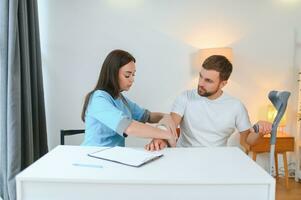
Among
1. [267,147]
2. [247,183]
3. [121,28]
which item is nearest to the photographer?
[247,183]

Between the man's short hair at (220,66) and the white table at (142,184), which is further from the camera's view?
the man's short hair at (220,66)

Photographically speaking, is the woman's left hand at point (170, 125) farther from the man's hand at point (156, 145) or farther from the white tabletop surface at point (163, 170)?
the white tabletop surface at point (163, 170)

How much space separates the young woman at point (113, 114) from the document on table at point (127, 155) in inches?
4.0

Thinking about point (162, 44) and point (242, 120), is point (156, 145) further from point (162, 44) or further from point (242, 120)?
point (162, 44)

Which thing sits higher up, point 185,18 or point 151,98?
point 185,18

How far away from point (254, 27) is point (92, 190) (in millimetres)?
2848

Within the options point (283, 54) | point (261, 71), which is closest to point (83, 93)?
point (261, 71)

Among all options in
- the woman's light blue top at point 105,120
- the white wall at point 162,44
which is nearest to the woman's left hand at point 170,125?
the woman's light blue top at point 105,120

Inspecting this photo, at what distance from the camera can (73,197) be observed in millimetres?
1152

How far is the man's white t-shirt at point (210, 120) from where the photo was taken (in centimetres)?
200

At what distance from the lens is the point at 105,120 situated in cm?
158

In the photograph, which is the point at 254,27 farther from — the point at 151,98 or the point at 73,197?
the point at 73,197

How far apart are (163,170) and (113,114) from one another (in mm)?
456

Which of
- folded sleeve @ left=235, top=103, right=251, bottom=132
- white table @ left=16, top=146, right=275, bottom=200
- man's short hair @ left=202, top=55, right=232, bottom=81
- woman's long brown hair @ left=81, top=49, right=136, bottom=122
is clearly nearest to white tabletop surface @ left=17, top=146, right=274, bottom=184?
white table @ left=16, top=146, right=275, bottom=200
